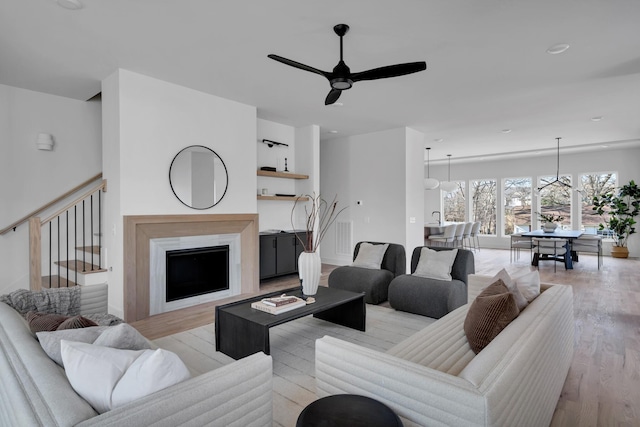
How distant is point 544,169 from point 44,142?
11.3 meters

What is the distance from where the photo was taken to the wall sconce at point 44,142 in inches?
170

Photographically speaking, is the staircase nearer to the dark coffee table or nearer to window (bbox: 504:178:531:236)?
the dark coffee table

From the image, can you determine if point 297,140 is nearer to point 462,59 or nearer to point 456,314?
point 462,59

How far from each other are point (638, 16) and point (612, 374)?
273 centimetres

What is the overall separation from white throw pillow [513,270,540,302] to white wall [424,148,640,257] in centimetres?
884

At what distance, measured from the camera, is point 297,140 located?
21.3 ft

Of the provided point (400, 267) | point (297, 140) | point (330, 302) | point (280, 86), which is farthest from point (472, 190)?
point (330, 302)

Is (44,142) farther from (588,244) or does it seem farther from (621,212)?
(621,212)

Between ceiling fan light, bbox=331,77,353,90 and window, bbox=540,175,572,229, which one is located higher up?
ceiling fan light, bbox=331,77,353,90

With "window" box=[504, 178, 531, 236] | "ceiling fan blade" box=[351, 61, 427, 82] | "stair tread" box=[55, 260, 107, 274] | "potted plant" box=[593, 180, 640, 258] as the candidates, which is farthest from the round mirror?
"potted plant" box=[593, 180, 640, 258]

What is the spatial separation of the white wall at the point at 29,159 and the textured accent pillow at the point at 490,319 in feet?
16.6

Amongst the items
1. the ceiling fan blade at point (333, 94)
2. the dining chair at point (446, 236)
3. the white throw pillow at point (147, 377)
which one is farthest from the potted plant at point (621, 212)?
the white throw pillow at point (147, 377)

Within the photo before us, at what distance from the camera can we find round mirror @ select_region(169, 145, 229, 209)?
4.24 m

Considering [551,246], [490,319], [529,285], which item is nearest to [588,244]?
[551,246]
